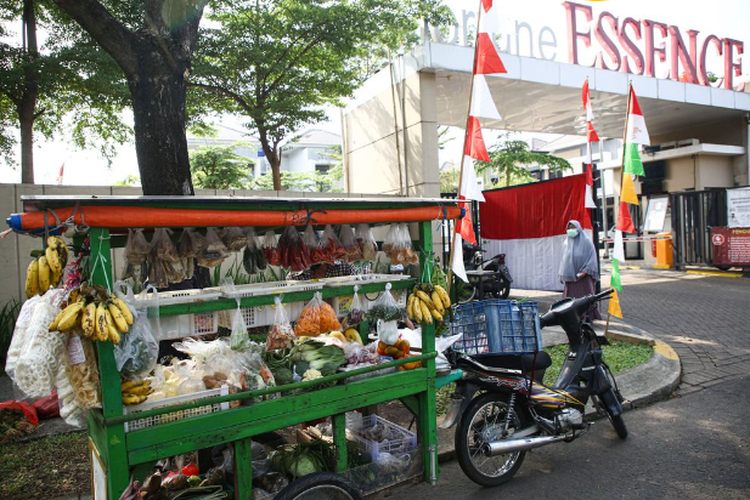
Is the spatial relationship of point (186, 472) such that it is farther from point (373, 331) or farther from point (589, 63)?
point (589, 63)

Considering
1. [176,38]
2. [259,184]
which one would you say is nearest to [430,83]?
[176,38]

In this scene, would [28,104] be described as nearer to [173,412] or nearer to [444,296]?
[173,412]

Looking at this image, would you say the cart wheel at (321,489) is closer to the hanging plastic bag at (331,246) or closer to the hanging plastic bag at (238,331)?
the hanging plastic bag at (238,331)

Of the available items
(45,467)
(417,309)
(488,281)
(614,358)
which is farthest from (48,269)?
(488,281)

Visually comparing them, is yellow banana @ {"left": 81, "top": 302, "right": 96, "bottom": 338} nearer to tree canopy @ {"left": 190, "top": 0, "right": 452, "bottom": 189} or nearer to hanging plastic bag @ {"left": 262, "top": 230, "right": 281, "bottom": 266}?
hanging plastic bag @ {"left": 262, "top": 230, "right": 281, "bottom": 266}

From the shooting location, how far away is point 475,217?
11484 millimetres

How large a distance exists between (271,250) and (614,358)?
16.8ft

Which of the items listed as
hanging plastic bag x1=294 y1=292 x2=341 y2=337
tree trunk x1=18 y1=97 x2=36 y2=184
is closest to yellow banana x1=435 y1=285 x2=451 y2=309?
hanging plastic bag x1=294 y1=292 x2=341 y2=337

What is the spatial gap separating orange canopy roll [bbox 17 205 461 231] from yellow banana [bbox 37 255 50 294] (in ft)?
0.54

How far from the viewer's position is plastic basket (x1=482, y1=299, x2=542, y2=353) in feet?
12.3

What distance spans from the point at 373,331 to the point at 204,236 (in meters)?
2.08

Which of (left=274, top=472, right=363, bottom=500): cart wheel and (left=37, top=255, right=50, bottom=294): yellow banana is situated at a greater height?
(left=37, top=255, right=50, bottom=294): yellow banana

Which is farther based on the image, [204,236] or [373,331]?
[373,331]

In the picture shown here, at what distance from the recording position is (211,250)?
3.05 metres
